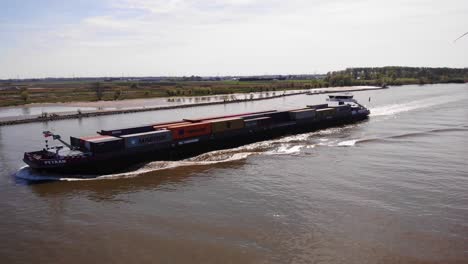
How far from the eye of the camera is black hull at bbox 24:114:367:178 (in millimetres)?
30705

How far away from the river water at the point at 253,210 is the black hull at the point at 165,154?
1123 mm

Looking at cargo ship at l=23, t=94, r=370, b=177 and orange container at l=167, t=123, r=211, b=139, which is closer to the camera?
cargo ship at l=23, t=94, r=370, b=177

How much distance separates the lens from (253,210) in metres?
23.4

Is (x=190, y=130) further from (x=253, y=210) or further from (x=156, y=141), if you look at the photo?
(x=253, y=210)

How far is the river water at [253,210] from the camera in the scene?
61.4ft

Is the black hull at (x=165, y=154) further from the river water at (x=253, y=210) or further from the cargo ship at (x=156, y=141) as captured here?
the river water at (x=253, y=210)

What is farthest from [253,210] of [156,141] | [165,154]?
[156,141]

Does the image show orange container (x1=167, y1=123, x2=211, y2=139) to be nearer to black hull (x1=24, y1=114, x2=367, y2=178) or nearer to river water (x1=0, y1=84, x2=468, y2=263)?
black hull (x1=24, y1=114, x2=367, y2=178)

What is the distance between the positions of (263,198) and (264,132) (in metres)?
21.6

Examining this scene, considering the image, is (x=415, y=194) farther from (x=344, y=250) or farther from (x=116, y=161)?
(x=116, y=161)

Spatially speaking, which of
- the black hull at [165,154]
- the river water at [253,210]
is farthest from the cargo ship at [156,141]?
the river water at [253,210]

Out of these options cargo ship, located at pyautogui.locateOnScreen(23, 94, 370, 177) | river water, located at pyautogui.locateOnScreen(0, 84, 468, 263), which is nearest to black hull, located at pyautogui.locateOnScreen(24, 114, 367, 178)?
cargo ship, located at pyautogui.locateOnScreen(23, 94, 370, 177)

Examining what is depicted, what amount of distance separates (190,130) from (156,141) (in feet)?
14.3

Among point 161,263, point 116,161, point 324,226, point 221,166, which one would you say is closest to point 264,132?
point 221,166
